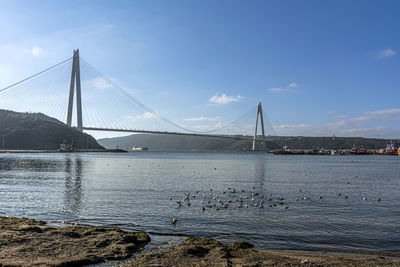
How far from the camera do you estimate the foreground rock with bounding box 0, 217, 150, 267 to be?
7.13 metres

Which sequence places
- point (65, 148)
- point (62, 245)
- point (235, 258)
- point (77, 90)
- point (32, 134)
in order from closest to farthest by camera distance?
point (235, 258) → point (62, 245) → point (77, 90) → point (65, 148) → point (32, 134)

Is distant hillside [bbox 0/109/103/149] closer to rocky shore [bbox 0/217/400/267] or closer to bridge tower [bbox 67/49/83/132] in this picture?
bridge tower [bbox 67/49/83/132]

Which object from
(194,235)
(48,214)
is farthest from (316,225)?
(48,214)

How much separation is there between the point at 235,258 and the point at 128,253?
2.77m

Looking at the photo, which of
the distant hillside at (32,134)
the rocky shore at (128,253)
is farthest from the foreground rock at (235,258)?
the distant hillside at (32,134)

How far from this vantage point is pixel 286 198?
17672 mm

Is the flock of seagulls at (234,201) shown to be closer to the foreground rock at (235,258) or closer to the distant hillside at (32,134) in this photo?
the foreground rock at (235,258)

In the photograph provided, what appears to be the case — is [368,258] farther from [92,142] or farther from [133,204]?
[92,142]

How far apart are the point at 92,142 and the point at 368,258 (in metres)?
145

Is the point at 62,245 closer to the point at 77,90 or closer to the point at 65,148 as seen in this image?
the point at 77,90

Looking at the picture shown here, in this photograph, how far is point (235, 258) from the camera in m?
7.56

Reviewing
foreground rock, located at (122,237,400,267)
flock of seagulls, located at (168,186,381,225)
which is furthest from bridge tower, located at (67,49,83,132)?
foreground rock, located at (122,237,400,267)

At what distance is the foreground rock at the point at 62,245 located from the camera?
23.4ft

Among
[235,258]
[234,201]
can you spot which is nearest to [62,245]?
[235,258]
